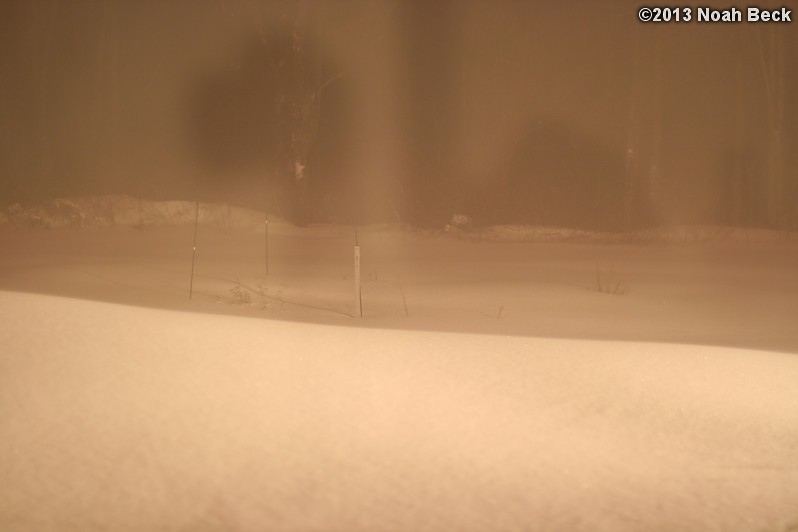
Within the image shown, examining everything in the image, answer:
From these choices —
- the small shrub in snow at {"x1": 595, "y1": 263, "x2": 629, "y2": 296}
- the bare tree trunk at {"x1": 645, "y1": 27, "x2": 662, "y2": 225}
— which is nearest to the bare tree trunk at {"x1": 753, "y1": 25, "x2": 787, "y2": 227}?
the bare tree trunk at {"x1": 645, "y1": 27, "x2": 662, "y2": 225}

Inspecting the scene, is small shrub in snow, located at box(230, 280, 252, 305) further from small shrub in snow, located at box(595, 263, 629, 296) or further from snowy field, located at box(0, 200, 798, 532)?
small shrub in snow, located at box(595, 263, 629, 296)

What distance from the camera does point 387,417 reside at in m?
5.04

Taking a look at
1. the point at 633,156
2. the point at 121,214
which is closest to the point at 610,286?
the point at 633,156

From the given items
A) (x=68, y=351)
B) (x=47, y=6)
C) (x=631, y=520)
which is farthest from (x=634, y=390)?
(x=47, y=6)

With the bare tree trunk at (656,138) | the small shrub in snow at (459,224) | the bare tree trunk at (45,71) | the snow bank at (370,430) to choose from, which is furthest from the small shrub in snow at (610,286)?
the bare tree trunk at (45,71)

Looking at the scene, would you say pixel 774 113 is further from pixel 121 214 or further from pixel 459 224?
pixel 121 214

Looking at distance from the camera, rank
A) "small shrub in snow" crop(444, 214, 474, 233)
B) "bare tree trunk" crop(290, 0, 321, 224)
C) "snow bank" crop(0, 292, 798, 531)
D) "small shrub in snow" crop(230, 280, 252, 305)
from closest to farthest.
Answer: "snow bank" crop(0, 292, 798, 531), "small shrub in snow" crop(230, 280, 252, 305), "bare tree trunk" crop(290, 0, 321, 224), "small shrub in snow" crop(444, 214, 474, 233)

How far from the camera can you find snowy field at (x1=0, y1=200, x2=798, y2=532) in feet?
12.7

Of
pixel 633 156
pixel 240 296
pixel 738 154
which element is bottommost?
pixel 240 296

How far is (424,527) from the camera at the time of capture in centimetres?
369

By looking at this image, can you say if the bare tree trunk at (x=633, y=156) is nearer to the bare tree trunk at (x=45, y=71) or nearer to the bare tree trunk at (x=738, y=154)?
the bare tree trunk at (x=738, y=154)

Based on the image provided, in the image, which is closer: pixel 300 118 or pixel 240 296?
pixel 240 296

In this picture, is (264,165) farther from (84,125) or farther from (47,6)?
(47,6)

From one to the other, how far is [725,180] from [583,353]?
1861cm
